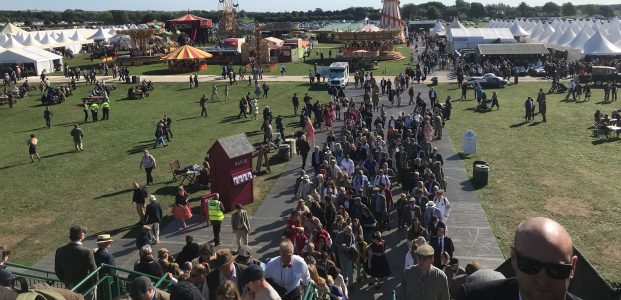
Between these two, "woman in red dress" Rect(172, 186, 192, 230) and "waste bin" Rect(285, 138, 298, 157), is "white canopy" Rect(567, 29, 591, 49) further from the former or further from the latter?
"woman in red dress" Rect(172, 186, 192, 230)

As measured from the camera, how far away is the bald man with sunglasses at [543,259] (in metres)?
2.46

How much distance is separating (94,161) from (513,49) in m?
38.7

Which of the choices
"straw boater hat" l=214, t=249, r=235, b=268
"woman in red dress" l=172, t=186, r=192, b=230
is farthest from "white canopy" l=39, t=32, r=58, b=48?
"straw boater hat" l=214, t=249, r=235, b=268

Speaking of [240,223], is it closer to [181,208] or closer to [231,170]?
[181,208]

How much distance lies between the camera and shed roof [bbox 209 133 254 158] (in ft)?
51.5

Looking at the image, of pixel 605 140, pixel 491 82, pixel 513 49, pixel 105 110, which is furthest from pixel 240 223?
pixel 513 49

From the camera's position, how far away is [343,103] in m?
30.3

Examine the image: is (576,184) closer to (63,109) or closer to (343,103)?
(343,103)

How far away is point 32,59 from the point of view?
50781 mm

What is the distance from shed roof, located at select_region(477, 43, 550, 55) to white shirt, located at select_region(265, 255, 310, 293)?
44.3 meters

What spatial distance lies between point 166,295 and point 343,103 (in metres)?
24.6

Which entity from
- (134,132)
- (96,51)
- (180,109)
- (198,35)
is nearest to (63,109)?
(180,109)

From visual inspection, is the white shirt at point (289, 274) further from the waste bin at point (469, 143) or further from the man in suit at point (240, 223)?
the waste bin at point (469, 143)

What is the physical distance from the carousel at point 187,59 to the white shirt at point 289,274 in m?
46.0
